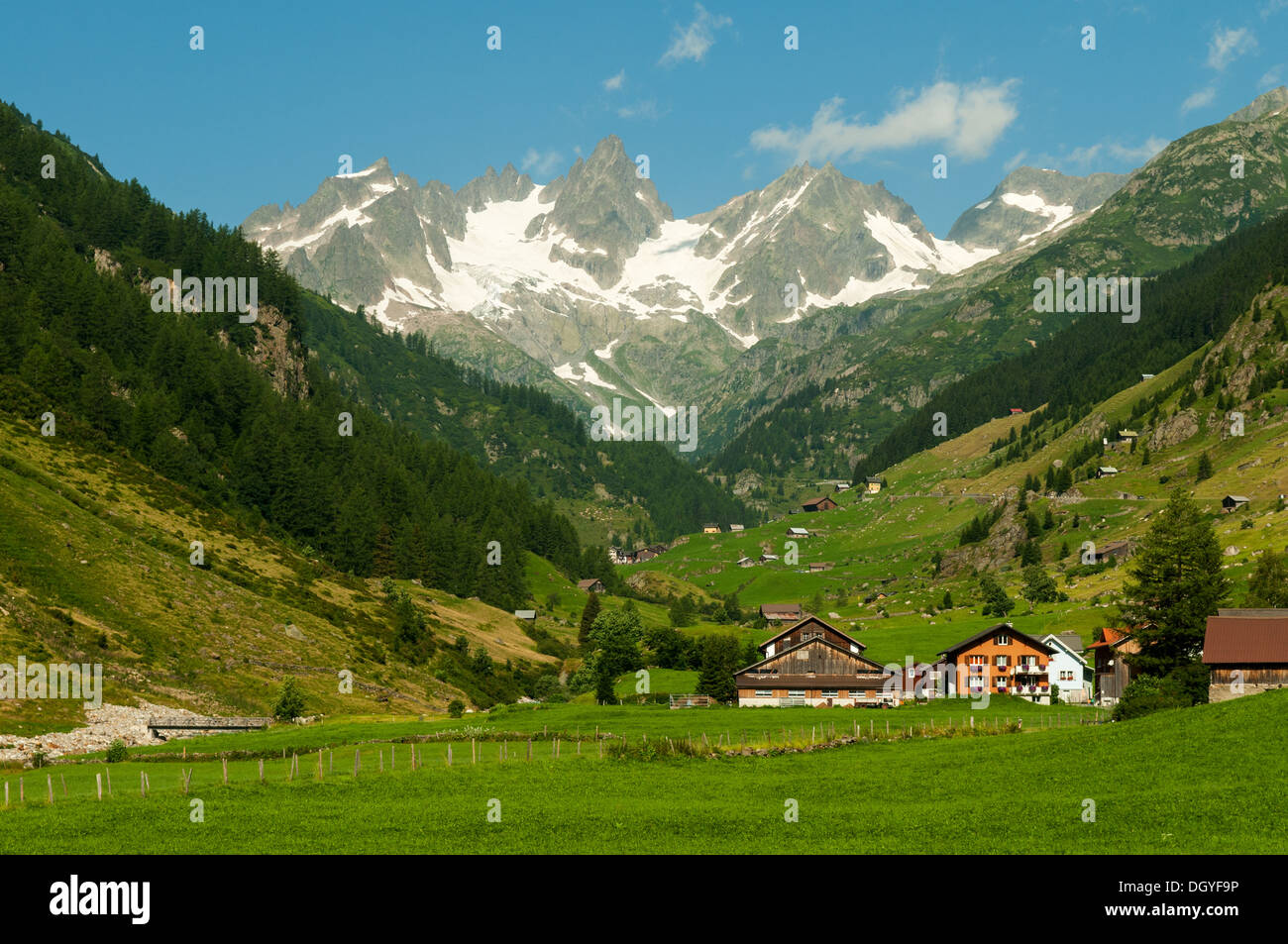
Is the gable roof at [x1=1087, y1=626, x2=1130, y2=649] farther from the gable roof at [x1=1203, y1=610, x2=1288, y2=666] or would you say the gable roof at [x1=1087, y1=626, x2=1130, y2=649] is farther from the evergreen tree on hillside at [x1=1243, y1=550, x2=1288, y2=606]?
the gable roof at [x1=1203, y1=610, x2=1288, y2=666]

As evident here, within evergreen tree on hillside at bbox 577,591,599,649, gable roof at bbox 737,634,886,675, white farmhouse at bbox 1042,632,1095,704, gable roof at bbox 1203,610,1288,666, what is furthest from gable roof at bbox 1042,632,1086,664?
evergreen tree on hillside at bbox 577,591,599,649

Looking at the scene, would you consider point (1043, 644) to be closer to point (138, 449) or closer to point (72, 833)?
point (72, 833)

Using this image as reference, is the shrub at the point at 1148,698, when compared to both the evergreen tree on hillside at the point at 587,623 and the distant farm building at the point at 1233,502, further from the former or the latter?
the distant farm building at the point at 1233,502

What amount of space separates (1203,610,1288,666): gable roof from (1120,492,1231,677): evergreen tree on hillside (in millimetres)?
3325

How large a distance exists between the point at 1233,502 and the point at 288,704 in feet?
575

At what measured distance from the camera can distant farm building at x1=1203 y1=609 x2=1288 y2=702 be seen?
3066 inches

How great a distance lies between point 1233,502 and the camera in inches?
7771

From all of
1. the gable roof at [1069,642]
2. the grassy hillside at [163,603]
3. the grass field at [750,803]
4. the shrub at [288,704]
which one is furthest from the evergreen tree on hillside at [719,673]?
the grass field at [750,803]

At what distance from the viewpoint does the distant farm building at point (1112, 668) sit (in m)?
111

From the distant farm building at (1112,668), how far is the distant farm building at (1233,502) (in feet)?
298

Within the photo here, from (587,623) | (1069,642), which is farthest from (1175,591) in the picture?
(587,623)

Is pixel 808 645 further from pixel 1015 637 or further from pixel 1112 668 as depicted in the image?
pixel 1112 668
